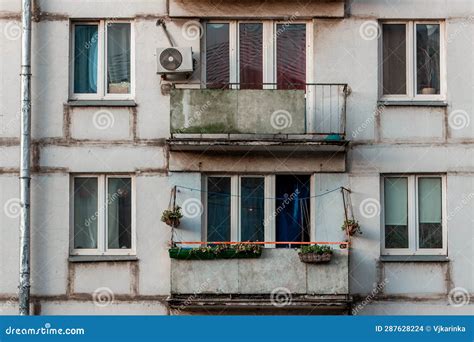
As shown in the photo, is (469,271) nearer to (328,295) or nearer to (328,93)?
(328,295)

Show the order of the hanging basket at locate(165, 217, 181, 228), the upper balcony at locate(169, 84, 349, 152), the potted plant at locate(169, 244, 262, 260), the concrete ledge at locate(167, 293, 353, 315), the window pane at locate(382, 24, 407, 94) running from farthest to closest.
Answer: the window pane at locate(382, 24, 407, 94) → the hanging basket at locate(165, 217, 181, 228) → the upper balcony at locate(169, 84, 349, 152) → the potted plant at locate(169, 244, 262, 260) → the concrete ledge at locate(167, 293, 353, 315)

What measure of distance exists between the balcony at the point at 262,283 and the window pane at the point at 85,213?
1.90 m

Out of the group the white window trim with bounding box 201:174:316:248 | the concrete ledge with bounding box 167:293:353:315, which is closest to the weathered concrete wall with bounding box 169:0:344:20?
the white window trim with bounding box 201:174:316:248

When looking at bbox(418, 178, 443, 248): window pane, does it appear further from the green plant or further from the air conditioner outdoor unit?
the air conditioner outdoor unit

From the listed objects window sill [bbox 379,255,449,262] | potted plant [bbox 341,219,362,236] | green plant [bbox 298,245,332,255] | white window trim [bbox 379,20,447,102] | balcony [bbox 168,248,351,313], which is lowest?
balcony [bbox 168,248,351,313]

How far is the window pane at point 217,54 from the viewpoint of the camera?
22.7 meters

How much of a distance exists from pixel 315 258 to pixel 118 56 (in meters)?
5.45

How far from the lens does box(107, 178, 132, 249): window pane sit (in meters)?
22.5

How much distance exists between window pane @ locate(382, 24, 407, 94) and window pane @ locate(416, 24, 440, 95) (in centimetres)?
28

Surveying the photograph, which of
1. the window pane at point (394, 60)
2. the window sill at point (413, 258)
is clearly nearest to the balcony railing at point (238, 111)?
the window pane at point (394, 60)

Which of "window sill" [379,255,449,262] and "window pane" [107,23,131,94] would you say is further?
"window pane" [107,23,131,94]

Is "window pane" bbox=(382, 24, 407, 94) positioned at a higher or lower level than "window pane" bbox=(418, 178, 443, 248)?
higher

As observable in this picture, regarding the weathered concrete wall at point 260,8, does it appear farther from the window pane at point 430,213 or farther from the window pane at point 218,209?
the window pane at point 430,213

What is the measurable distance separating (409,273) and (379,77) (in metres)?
3.78
